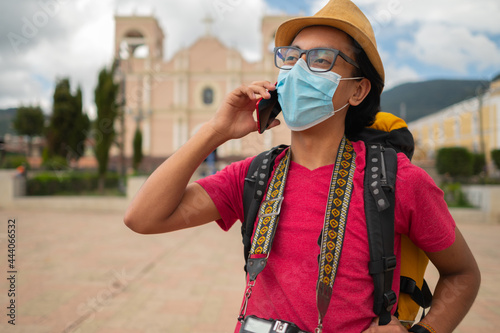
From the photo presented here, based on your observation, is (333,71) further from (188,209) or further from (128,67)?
(128,67)

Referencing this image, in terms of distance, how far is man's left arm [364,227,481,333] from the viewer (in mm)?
1253

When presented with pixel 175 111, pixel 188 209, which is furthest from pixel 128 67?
pixel 188 209

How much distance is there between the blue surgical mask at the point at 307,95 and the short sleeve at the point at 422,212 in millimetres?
361

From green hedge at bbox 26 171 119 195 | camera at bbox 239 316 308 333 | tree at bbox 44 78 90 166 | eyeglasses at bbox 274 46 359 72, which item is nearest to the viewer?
camera at bbox 239 316 308 333

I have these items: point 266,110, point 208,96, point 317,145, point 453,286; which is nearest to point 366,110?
point 317,145

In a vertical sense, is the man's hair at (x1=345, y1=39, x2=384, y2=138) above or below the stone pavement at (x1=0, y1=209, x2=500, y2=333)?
above

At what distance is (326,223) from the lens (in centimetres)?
120

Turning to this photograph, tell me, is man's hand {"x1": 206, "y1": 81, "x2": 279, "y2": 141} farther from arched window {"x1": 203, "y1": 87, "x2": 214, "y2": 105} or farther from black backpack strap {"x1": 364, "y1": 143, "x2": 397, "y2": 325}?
arched window {"x1": 203, "y1": 87, "x2": 214, "y2": 105}

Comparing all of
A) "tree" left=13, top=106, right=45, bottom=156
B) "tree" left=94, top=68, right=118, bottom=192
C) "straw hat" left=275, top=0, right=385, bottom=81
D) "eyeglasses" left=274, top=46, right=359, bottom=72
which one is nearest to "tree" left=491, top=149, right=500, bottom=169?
"tree" left=94, top=68, right=118, bottom=192

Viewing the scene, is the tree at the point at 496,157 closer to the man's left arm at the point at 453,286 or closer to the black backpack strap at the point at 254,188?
→ the man's left arm at the point at 453,286

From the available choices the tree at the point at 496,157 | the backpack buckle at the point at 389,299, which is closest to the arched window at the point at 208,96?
the tree at the point at 496,157

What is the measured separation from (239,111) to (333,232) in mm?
571

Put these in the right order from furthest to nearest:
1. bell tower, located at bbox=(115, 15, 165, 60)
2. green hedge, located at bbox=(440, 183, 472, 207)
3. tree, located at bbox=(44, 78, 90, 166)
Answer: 1. bell tower, located at bbox=(115, 15, 165, 60)
2. tree, located at bbox=(44, 78, 90, 166)
3. green hedge, located at bbox=(440, 183, 472, 207)

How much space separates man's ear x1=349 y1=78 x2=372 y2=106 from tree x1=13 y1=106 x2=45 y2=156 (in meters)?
43.6
